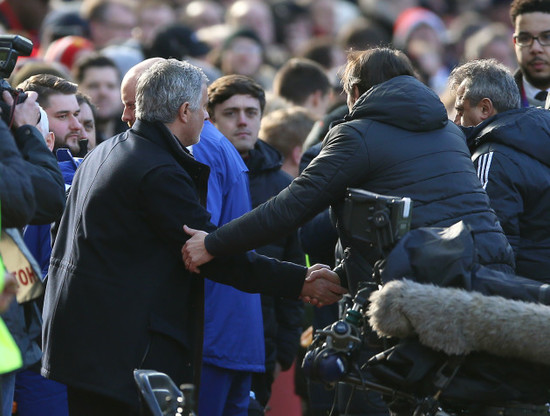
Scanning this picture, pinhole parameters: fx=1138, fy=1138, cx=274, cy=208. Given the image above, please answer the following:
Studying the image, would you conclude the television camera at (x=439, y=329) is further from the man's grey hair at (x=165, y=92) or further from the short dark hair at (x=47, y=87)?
the short dark hair at (x=47, y=87)

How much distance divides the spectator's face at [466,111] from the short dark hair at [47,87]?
92.1 inches

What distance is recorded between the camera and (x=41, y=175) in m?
4.94

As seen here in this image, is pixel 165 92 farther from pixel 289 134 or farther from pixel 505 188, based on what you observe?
pixel 289 134

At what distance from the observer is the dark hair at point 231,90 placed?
25.3 feet

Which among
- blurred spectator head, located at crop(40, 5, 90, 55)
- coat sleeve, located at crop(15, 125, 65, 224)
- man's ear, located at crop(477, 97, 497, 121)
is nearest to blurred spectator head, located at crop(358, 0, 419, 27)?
blurred spectator head, located at crop(40, 5, 90, 55)

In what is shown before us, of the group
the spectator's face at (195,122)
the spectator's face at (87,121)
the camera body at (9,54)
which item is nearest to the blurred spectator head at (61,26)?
the spectator's face at (87,121)

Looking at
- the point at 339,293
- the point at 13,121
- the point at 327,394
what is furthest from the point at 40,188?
the point at 327,394

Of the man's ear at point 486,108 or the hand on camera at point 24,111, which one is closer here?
the hand on camera at point 24,111

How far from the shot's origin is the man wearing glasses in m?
7.51

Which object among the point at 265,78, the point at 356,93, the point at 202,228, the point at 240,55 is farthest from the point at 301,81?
the point at 202,228

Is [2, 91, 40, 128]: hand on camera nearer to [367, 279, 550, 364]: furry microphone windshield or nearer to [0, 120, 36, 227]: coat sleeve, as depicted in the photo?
[0, 120, 36, 227]: coat sleeve

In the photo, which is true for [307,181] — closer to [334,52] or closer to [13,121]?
[13,121]

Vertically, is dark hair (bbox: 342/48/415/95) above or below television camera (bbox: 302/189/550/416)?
above

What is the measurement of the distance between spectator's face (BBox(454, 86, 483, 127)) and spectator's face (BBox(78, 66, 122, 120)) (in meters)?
4.30
